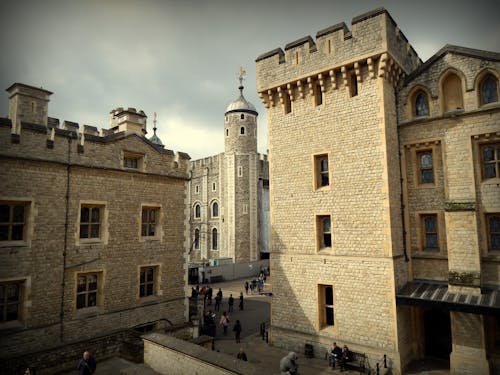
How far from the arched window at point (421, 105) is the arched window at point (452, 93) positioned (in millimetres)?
723

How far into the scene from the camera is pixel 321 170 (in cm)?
1477

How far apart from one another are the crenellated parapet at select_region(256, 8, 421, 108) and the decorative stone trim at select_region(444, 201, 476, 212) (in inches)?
224

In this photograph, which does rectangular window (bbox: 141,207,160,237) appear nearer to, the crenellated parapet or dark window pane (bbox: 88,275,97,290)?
dark window pane (bbox: 88,275,97,290)

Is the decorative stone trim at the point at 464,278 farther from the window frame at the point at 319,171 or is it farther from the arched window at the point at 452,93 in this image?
the arched window at the point at 452,93

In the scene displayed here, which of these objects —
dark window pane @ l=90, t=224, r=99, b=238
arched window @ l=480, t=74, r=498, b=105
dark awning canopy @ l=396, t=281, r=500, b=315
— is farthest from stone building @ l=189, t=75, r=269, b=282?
arched window @ l=480, t=74, r=498, b=105

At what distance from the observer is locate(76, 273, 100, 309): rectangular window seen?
43.5 ft

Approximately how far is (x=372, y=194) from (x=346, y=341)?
6042mm

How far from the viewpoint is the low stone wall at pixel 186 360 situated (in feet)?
29.4

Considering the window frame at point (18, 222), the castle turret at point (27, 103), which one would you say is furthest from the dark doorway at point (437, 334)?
the castle turret at point (27, 103)

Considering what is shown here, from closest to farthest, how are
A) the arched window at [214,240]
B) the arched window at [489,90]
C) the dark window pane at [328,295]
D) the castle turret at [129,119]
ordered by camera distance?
1. the arched window at [489,90]
2. the dark window pane at [328,295]
3. the castle turret at [129,119]
4. the arched window at [214,240]

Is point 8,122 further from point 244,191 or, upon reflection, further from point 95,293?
point 244,191

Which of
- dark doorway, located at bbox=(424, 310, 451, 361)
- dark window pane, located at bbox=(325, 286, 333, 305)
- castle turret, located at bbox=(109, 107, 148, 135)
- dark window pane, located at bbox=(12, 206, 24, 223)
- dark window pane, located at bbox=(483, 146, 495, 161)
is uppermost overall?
castle turret, located at bbox=(109, 107, 148, 135)

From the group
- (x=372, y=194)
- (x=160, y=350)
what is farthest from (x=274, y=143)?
(x=160, y=350)

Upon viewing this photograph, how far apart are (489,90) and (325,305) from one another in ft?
35.9
